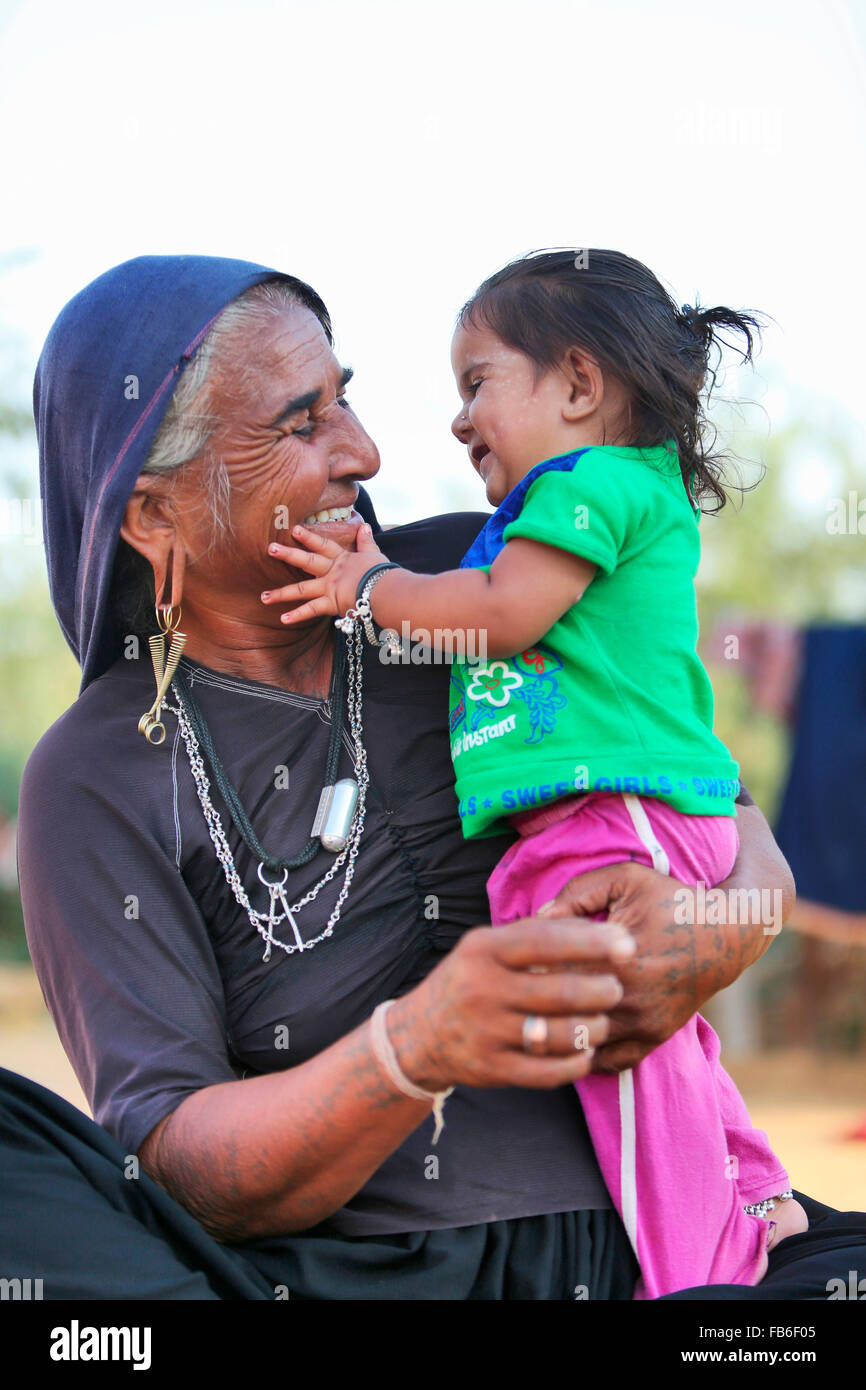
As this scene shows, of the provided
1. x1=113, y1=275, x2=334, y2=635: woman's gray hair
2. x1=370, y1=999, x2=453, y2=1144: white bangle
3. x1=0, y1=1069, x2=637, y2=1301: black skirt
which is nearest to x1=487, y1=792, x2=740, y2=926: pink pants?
x1=370, y1=999, x2=453, y2=1144: white bangle

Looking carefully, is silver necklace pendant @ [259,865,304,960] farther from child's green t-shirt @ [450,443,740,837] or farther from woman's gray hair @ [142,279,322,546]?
woman's gray hair @ [142,279,322,546]

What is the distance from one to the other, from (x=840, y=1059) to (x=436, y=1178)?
34.9 feet

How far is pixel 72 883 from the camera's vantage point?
2113 millimetres

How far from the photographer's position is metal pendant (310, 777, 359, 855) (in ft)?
7.24

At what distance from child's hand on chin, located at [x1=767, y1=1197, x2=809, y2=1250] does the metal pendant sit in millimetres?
957

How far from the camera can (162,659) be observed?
7.59ft

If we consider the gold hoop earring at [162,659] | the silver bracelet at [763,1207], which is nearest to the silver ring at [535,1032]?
the silver bracelet at [763,1207]

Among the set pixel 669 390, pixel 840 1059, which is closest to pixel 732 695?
pixel 840 1059

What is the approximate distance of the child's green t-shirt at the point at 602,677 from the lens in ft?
6.76

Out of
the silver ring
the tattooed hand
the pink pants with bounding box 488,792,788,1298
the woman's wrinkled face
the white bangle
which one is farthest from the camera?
the woman's wrinkled face

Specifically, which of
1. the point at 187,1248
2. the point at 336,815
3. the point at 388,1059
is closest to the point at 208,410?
the point at 336,815

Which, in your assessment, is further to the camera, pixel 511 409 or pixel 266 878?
pixel 511 409

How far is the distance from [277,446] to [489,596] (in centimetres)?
50

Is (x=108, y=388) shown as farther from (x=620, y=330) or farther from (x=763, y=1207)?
(x=763, y=1207)
